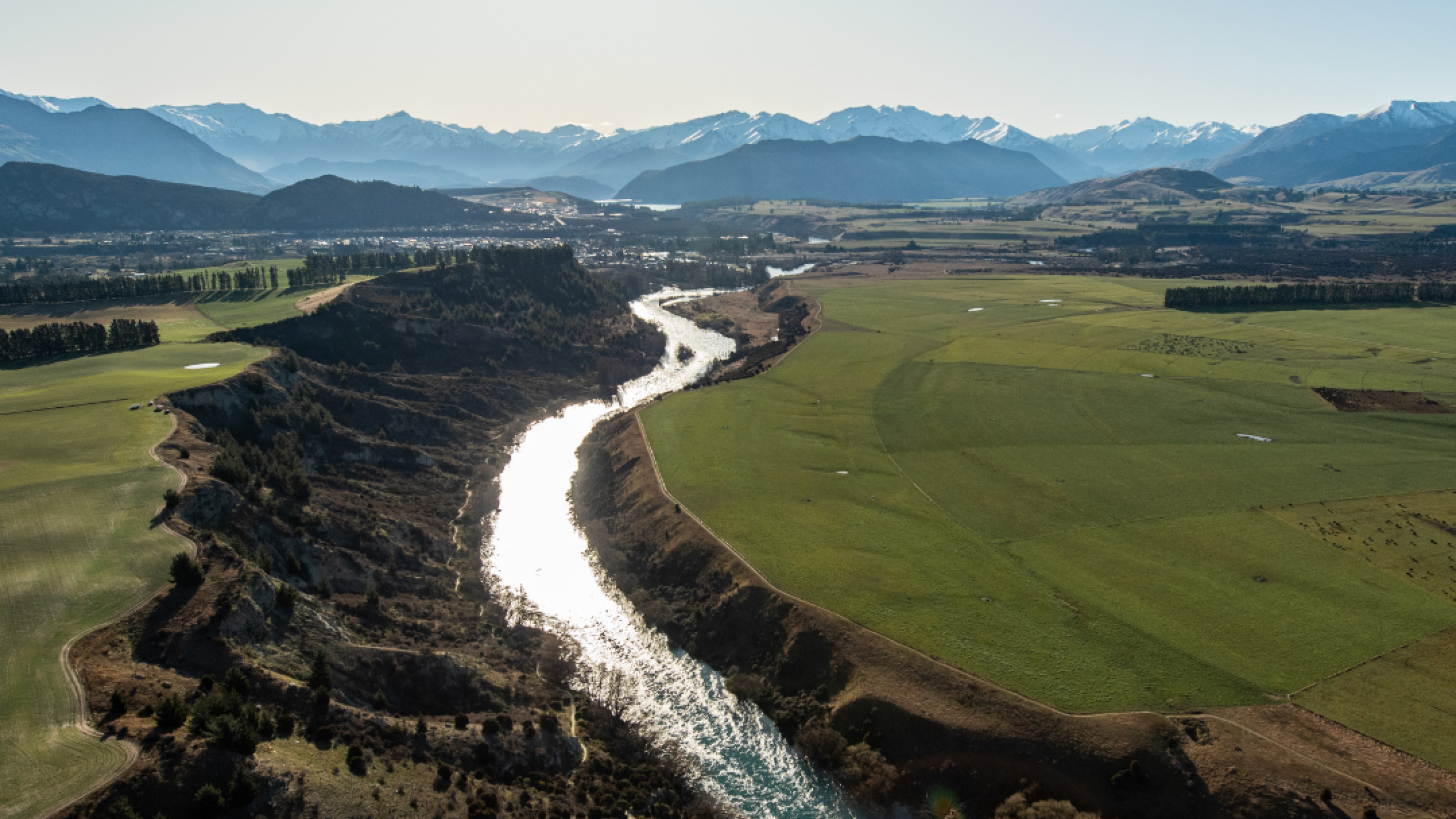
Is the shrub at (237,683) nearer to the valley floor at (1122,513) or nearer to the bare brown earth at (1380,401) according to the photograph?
the valley floor at (1122,513)

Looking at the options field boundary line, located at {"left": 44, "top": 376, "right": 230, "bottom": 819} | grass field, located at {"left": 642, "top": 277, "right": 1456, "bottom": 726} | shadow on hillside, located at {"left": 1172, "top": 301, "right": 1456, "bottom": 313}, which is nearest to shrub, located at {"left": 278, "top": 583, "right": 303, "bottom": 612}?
field boundary line, located at {"left": 44, "top": 376, "right": 230, "bottom": 819}

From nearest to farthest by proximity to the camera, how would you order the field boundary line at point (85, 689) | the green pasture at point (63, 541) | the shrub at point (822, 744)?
the field boundary line at point (85, 689), the green pasture at point (63, 541), the shrub at point (822, 744)

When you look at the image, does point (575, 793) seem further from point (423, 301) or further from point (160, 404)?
point (423, 301)

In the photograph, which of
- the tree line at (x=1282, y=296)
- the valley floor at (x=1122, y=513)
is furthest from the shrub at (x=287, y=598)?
the tree line at (x=1282, y=296)

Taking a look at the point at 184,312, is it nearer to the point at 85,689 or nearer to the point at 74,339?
the point at 74,339

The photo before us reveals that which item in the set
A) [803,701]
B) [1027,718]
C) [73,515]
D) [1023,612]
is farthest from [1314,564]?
[73,515]

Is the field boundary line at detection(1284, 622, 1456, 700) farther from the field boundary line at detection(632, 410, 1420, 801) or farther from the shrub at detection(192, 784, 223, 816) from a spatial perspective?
the shrub at detection(192, 784, 223, 816)
